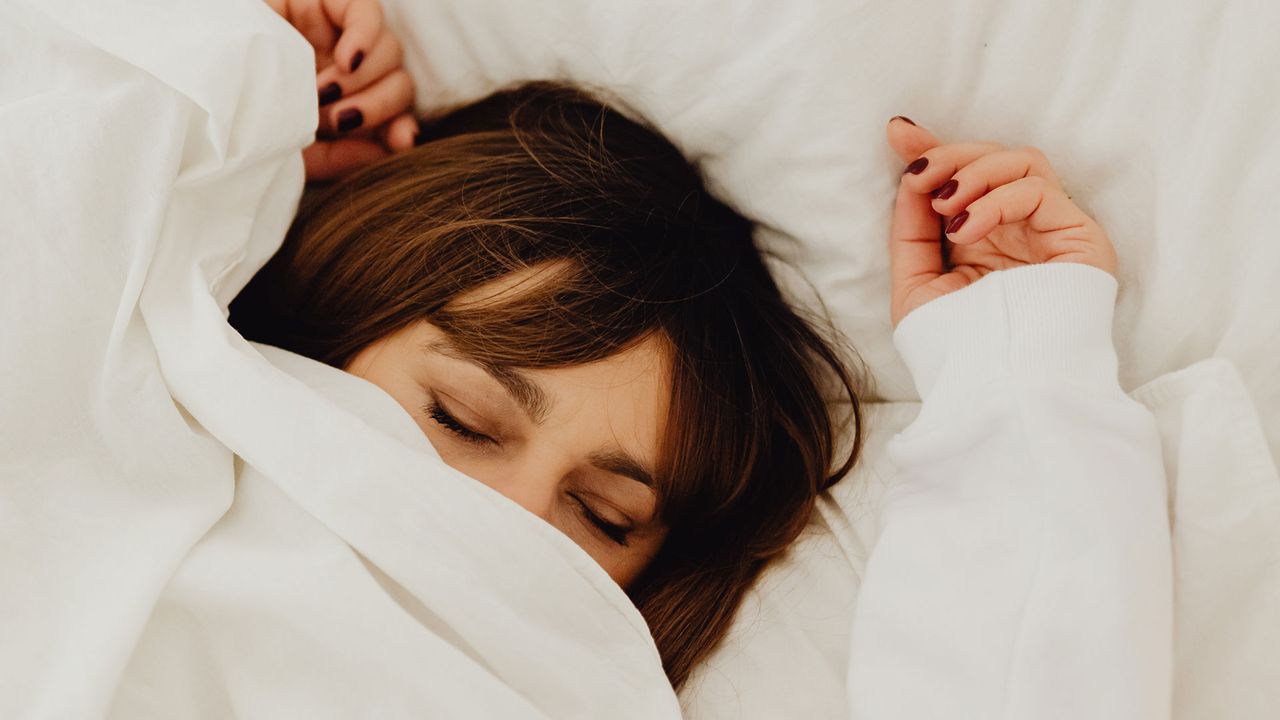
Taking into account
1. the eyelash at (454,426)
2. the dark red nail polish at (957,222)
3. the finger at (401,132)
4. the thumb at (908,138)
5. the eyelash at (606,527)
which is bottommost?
the eyelash at (606,527)

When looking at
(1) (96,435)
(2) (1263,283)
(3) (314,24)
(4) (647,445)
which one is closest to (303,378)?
(1) (96,435)

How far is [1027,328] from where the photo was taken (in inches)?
31.1

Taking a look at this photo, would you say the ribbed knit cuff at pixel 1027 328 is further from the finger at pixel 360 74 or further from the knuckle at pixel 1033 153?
the finger at pixel 360 74

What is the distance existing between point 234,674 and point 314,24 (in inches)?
26.2

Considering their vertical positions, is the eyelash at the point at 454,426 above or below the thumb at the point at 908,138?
below

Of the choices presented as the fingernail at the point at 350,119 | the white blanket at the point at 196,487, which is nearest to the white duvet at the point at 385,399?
the white blanket at the point at 196,487

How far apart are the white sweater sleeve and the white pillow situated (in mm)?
74

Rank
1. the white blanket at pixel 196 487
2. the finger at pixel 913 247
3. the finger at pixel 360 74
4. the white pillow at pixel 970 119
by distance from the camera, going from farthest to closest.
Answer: the finger at pixel 360 74 → the finger at pixel 913 247 → the white pillow at pixel 970 119 → the white blanket at pixel 196 487

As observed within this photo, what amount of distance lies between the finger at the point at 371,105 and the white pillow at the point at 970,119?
4.5 inches

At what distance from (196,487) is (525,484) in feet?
0.82

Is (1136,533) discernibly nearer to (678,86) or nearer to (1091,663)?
(1091,663)

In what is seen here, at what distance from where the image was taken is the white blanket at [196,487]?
65 cm

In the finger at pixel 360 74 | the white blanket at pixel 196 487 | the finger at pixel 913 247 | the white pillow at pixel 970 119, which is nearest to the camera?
the white blanket at pixel 196 487

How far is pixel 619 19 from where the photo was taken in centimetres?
91
